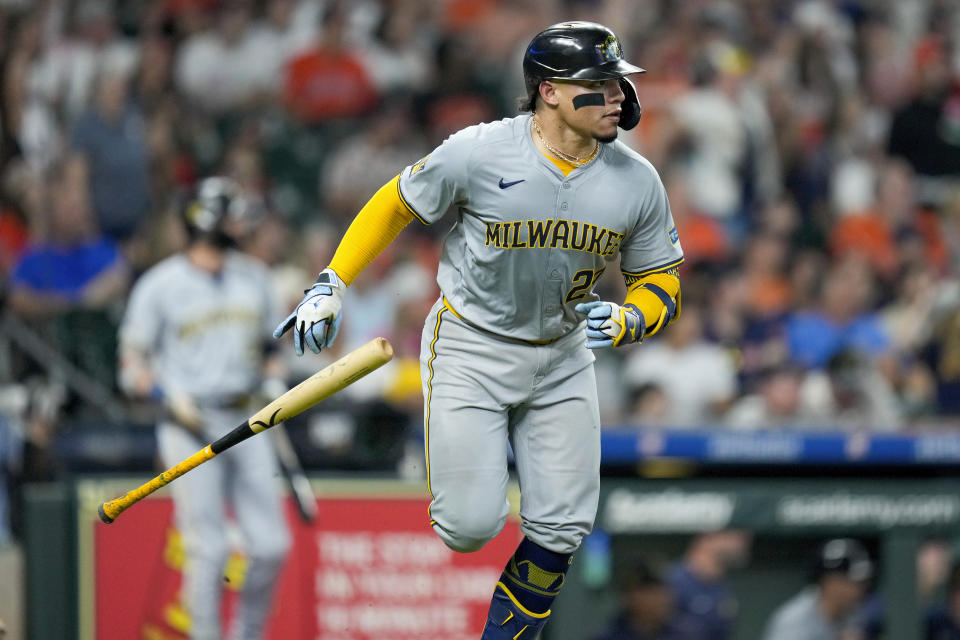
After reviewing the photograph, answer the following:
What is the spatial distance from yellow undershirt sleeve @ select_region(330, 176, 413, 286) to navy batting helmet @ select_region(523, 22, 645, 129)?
58 centimetres

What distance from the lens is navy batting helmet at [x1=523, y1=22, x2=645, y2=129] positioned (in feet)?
14.4

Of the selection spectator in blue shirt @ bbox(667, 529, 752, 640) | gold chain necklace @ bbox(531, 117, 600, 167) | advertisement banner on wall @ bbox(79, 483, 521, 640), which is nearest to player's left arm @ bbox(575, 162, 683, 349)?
gold chain necklace @ bbox(531, 117, 600, 167)

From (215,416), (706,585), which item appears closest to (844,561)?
(706,585)

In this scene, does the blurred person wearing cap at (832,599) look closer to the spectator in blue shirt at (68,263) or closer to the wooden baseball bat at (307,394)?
the wooden baseball bat at (307,394)

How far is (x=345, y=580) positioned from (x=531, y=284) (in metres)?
3.12

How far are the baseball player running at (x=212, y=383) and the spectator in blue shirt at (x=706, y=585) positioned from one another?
2023 mm

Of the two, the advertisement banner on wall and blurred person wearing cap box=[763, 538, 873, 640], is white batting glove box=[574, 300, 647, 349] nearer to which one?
the advertisement banner on wall

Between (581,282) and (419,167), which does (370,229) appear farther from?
(581,282)

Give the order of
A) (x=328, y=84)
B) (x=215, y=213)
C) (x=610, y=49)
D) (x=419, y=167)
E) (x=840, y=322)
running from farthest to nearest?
1. (x=328, y=84)
2. (x=840, y=322)
3. (x=215, y=213)
4. (x=419, y=167)
5. (x=610, y=49)

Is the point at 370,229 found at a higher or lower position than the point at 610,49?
lower

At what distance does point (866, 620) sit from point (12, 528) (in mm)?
4606

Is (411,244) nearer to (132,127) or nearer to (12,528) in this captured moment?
(132,127)

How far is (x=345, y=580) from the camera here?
7188 mm

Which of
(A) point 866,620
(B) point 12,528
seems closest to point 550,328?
(A) point 866,620
